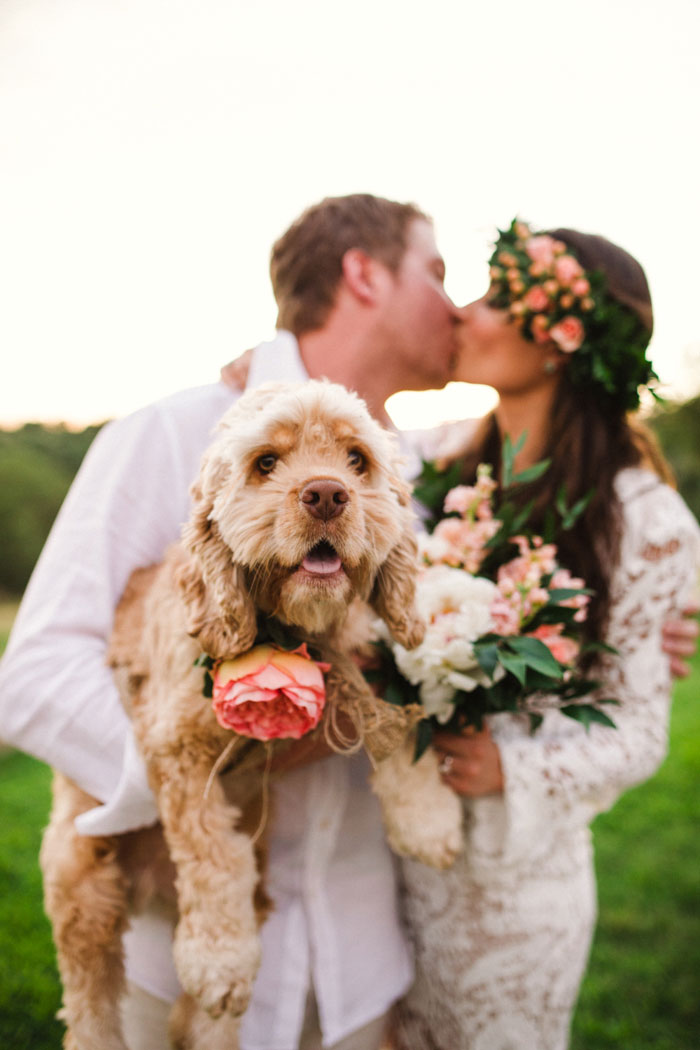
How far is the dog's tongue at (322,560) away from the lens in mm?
1600

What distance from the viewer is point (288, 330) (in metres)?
2.88

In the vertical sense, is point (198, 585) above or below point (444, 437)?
above

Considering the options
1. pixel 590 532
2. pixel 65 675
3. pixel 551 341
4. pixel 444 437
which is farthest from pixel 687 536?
pixel 65 675

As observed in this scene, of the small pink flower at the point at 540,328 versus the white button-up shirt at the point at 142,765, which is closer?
the white button-up shirt at the point at 142,765

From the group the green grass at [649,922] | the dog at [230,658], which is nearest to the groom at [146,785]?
the dog at [230,658]

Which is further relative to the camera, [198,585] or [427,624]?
[427,624]

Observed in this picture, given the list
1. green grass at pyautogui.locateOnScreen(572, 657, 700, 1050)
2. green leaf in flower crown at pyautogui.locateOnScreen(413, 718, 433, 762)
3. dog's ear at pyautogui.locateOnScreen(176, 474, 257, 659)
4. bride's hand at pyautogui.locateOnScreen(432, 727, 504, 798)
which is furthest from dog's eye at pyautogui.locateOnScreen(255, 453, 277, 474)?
green grass at pyautogui.locateOnScreen(572, 657, 700, 1050)

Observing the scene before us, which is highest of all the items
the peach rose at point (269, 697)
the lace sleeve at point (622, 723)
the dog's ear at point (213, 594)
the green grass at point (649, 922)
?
the dog's ear at point (213, 594)

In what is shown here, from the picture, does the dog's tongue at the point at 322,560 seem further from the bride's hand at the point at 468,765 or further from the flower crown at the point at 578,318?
the flower crown at the point at 578,318

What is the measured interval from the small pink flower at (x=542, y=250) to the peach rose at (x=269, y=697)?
2041 mm

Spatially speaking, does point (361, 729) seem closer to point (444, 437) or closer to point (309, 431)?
point (309, 431)

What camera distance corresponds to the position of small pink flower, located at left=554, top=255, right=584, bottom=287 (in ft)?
9.04

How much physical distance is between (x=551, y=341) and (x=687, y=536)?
978mm

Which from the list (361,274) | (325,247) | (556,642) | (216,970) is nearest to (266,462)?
(556,642)
